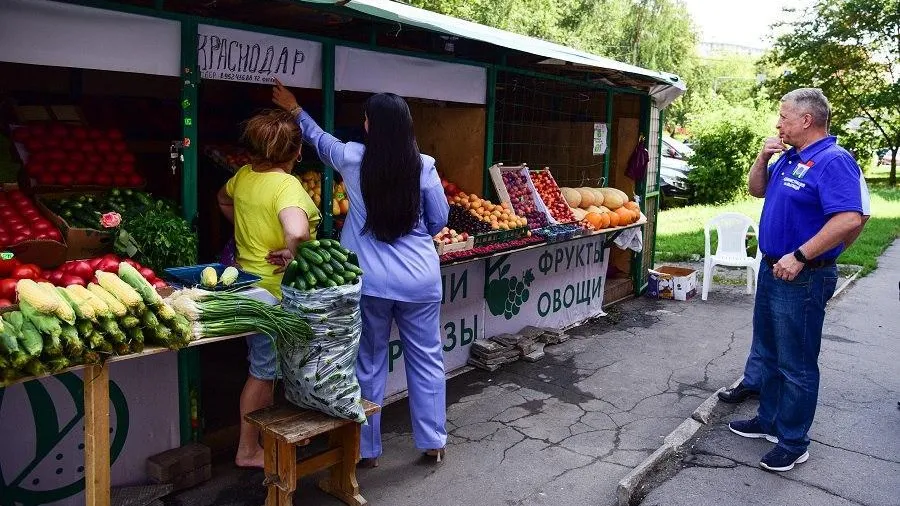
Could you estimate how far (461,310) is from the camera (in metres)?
6.01

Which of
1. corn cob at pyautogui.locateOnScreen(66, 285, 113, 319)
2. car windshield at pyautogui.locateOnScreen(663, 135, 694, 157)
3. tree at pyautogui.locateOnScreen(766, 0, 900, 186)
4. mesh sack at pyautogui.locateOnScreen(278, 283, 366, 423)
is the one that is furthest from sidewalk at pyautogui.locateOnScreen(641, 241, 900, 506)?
tree at pyautogui.locateOnScreen(766, 0, 900, 186)

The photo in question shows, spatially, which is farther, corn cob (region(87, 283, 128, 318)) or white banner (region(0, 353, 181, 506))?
white banner (region(0, 353, 181, 506))

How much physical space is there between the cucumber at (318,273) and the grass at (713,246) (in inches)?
351

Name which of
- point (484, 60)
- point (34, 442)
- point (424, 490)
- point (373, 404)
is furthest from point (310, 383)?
point (484, 60)

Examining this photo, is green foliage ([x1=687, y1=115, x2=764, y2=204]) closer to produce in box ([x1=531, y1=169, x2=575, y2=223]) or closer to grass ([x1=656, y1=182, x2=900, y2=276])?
grass ([x1=656, y1=182, x2=900, y2=276])

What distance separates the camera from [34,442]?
11.1ft

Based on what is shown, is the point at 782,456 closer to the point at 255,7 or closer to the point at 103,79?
the point at 255,7

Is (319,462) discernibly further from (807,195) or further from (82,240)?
(807,195)

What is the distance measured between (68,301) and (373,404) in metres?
1.64

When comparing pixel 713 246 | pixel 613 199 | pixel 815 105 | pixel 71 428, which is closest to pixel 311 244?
pixel 71 428

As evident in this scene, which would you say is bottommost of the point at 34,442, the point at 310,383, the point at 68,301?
the point at 34,442

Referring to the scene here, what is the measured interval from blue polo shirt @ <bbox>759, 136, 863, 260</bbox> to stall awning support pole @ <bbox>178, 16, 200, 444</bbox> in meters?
3.38

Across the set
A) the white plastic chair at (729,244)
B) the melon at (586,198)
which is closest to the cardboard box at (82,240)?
the melon at (586,198)

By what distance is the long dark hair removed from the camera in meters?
3.75
